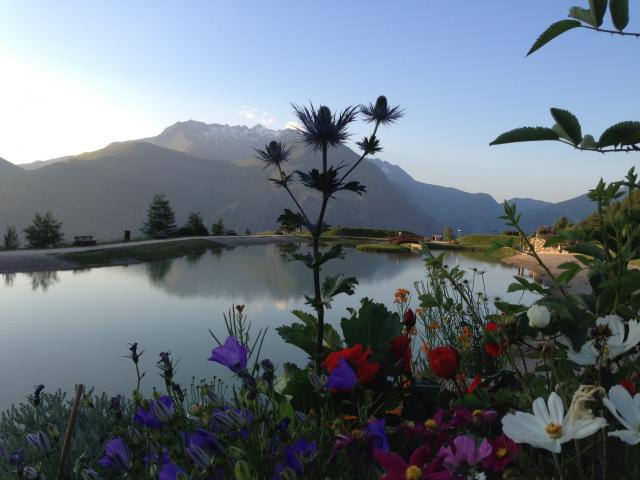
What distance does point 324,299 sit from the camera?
6.44 ft

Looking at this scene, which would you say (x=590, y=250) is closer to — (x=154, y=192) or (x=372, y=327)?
(x=372, y=327)

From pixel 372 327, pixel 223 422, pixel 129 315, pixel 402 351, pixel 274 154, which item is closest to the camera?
pixel 223 422

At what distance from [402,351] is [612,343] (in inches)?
38.2

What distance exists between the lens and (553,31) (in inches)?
39.5

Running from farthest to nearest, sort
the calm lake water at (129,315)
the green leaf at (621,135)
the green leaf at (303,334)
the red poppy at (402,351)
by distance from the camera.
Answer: the calm lake water at (129,315) → the green leaf at (303,334) → the red poppy at (402,351) → the green leaf at (621,135)

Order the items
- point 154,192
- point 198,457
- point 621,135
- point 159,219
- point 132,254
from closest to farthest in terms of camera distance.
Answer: point 198,457, point 621,135, point 132,254, point 159,219, point 154,192

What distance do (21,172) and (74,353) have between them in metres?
150

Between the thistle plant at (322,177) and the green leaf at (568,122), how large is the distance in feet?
3.02

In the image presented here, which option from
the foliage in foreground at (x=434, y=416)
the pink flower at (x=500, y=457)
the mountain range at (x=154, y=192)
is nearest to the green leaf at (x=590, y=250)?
the foliage in foreground at (x=434, y=416)

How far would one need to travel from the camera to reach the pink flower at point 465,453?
2.63ft

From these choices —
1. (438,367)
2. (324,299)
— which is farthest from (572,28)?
(324,299)

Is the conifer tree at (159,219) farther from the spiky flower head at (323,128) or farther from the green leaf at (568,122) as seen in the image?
the green leaf at (568,122)

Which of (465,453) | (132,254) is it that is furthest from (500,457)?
(132,254)

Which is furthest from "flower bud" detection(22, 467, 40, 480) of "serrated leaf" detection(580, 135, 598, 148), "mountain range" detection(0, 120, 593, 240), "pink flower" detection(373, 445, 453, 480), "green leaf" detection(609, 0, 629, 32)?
"mountain range" detection(0, 120, 593, 240)
